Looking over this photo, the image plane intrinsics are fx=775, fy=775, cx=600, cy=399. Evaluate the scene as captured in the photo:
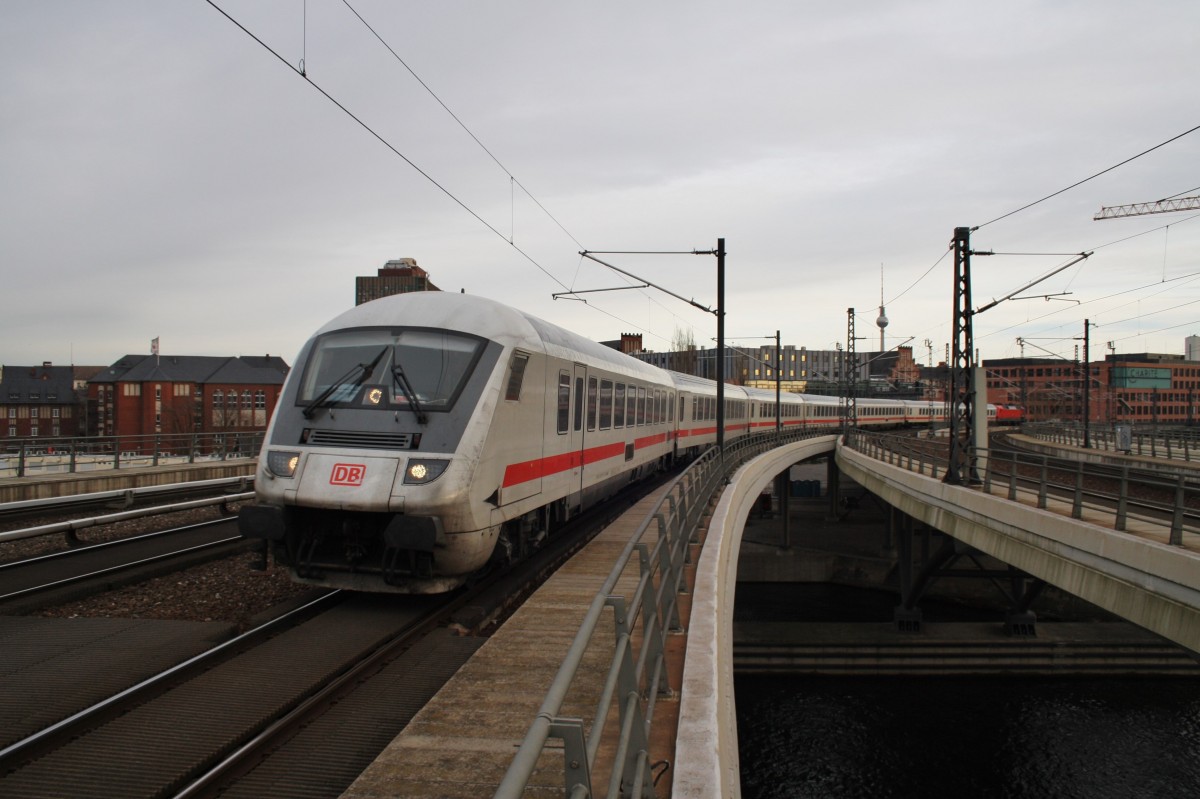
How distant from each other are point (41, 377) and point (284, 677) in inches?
4417

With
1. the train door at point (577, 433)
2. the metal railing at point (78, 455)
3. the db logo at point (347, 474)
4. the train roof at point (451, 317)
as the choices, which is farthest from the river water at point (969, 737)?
the metal railing at point (78, 455)

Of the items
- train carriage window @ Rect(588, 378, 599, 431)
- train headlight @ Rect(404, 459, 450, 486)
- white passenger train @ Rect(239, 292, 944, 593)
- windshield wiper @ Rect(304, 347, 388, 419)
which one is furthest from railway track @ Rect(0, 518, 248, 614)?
train carriage window @ Rect(588, 378, 599, 431)

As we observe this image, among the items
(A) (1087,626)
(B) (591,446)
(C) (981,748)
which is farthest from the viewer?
(A) (1087,626)

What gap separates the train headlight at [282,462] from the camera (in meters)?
8.46

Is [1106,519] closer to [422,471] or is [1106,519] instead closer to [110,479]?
[422,471]

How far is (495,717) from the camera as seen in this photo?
5.31 m

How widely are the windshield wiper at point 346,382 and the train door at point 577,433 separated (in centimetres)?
397

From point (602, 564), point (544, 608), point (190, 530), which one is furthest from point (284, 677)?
point (190, 530)

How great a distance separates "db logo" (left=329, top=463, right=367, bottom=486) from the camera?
26.7 feet

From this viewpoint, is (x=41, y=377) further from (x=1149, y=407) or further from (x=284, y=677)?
(x=1149, y=407)

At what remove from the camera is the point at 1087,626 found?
31.0 metres

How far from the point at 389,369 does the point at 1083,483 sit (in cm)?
1942

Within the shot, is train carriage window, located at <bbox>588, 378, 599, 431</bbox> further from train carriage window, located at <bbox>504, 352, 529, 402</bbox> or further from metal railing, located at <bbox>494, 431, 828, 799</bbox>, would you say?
metal railing, located at <bbox>494, 431, 828, 799</bbox>

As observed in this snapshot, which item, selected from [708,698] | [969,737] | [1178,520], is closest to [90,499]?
[708,698]
